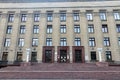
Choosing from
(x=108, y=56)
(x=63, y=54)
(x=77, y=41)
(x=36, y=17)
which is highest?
(x=36, y=17)

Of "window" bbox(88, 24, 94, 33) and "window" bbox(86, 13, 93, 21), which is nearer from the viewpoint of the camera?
"window" bbox(88, 24, 94, 33)

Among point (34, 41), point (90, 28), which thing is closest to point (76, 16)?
point (90, 28)

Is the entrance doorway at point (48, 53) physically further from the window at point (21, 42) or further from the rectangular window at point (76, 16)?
the rectangular window at point (76, 16)

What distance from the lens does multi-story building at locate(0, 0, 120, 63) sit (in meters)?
27.8

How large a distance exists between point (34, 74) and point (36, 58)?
521 inches

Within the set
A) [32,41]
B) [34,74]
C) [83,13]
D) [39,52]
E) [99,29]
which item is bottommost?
[34,74]

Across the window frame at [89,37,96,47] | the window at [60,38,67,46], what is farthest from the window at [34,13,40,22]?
the window frame at [89,37,96,47]

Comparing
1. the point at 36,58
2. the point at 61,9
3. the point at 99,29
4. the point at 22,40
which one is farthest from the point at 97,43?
the point at 22,40

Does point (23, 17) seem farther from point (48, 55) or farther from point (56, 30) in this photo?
point (48, 55)

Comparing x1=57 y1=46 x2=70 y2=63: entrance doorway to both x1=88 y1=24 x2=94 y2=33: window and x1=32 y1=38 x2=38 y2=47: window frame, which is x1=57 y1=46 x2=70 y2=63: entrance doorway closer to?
x1=32 y1=38 x2=38 y2=47: window frame

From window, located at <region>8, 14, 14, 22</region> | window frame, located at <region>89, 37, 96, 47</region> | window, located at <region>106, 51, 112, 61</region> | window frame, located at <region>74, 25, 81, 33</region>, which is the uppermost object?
window, located at <region>8, 14, 14, 22</region>

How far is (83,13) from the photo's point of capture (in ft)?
98.3

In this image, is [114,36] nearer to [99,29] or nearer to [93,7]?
[99,29]

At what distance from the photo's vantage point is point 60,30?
29.4m
